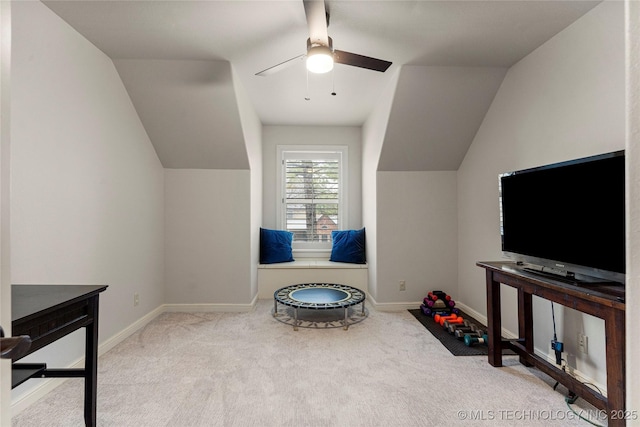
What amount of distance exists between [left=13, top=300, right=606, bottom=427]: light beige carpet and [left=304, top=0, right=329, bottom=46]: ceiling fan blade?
2.21 metres

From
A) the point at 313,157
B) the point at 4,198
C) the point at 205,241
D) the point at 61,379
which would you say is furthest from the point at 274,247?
the point at 4,198

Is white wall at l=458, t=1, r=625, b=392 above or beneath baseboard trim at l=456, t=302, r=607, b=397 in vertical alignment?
above

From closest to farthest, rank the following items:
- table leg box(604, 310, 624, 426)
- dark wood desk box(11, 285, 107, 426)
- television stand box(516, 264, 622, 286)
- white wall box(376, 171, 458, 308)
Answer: dark wood desk box(11, 285, 107, 426), table leg box(604, 310, 624, 426), television stand box(516, 264, 622, 286), white wall box(376, 171, 458, 308)

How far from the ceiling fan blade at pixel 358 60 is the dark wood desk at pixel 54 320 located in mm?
1927

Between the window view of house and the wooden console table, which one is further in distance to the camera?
the window view of house

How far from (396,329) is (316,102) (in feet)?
8.68

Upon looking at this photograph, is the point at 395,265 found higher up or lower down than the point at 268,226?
lower down

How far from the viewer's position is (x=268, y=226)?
4.62 meters

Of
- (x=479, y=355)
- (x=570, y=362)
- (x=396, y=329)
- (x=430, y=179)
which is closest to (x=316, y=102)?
(x=430, y=179)

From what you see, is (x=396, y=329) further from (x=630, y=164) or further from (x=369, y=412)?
(x=630, y=164)

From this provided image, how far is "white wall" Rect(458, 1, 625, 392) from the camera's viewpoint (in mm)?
1838

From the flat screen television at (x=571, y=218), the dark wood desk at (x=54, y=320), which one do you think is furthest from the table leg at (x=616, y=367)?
the dark wood desk at (x=54, y=320)

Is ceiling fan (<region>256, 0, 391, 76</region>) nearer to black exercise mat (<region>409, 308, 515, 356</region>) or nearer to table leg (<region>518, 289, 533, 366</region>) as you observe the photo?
table leg (<region>518, 289, 533, 366</region>)

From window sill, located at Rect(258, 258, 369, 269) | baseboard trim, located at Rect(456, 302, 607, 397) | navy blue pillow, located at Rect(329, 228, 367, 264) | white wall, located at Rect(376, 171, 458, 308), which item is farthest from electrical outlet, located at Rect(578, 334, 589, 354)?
navy blue pillow, located at Rect(329, 228, 367, 264)
